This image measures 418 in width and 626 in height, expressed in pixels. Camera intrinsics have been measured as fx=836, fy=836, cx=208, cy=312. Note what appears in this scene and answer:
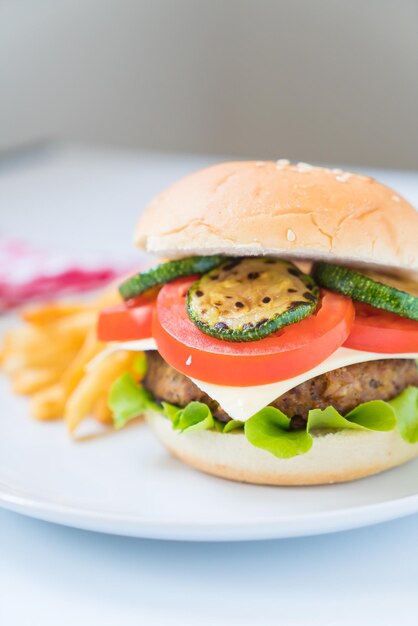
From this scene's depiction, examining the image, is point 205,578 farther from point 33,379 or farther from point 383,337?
point 33,379

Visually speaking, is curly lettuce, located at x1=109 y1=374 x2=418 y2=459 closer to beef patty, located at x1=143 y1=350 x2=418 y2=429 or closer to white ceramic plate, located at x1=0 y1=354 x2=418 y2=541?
beef patty, located at x1=143 y1=350 x2=418 y2=429

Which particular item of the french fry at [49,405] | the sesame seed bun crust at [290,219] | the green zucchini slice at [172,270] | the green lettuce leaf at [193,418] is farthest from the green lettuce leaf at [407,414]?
the french fry at [49,405]

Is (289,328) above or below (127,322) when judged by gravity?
above

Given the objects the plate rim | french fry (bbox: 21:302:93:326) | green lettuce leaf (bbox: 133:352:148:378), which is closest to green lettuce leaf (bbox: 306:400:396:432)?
the plate rim

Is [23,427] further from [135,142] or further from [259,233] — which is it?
[135,142]

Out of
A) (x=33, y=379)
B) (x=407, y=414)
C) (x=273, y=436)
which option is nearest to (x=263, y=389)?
(x=273, y=436)
